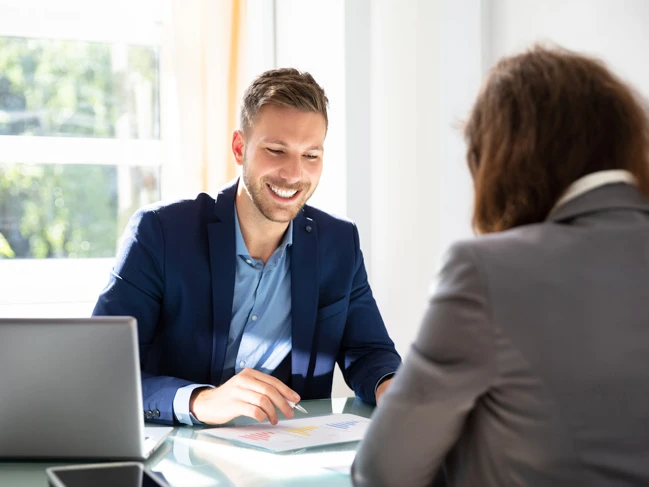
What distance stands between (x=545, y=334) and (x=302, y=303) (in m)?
1.20

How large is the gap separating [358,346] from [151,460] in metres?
0.84

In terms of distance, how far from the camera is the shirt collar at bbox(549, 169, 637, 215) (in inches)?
38.9

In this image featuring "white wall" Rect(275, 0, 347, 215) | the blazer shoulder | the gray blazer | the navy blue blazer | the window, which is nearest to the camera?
the gray blazer

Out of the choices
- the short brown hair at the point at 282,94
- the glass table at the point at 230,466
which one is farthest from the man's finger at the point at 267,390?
the short brown hair at the point at 282,94

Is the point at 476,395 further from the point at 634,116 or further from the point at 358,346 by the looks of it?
the point at 358,346

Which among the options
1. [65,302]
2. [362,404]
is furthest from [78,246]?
[362,404]

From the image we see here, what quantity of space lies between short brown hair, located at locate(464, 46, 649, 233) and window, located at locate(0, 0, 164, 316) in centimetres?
287

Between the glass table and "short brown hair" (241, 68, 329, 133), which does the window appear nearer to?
"short brown hair" (241, 68, 329, 133)

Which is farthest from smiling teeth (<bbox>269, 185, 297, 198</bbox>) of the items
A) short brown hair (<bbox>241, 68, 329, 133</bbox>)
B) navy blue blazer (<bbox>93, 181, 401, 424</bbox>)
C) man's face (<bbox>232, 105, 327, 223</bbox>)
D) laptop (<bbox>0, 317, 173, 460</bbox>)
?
laptop (<bbox>0, 317, 173, 460</bbox>)

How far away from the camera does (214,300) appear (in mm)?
2002

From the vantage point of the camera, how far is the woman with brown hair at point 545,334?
0.92m

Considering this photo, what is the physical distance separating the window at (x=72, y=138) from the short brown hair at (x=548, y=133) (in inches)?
113

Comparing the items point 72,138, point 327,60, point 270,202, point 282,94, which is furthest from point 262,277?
point 72,138

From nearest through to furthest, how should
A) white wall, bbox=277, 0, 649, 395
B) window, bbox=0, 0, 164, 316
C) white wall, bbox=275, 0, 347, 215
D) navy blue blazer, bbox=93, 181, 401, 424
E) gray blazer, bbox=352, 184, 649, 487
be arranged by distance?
gray blazer, bbox=352, 184, 649, 487 → navy blue blazer, bbox=93, 181, 401, 424 → white wall, bbox=277, 0, 649, 395 → white wall, bbox=275, 0, 347, 215 → window, bbox=0, 0, 164, 316
